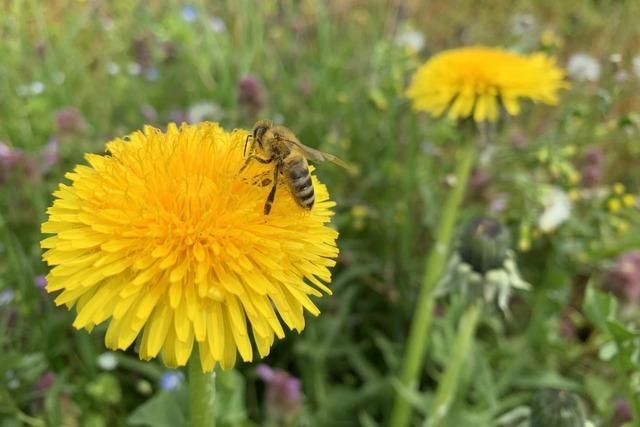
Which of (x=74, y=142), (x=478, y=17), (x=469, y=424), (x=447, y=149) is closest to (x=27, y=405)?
(x=74, y=142)

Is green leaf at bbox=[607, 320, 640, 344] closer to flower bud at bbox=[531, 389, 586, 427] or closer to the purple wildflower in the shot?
flower bud at bbox=[531, 389, 586, 427]

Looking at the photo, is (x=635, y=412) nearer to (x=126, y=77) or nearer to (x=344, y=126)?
(x=344, y=126)

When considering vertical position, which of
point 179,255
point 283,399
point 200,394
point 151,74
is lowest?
point 283,399

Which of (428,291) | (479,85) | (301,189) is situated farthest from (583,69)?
(301,189)

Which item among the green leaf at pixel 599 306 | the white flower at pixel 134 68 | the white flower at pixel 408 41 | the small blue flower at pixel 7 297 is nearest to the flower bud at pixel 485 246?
the green leaf at pixel 599 306

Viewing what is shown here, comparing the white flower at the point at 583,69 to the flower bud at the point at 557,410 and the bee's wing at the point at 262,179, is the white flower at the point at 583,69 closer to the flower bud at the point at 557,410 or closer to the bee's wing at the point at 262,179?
the flower bud at the point at 557,410

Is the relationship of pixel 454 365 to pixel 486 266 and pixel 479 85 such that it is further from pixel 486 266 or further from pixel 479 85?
pixel 479 85
